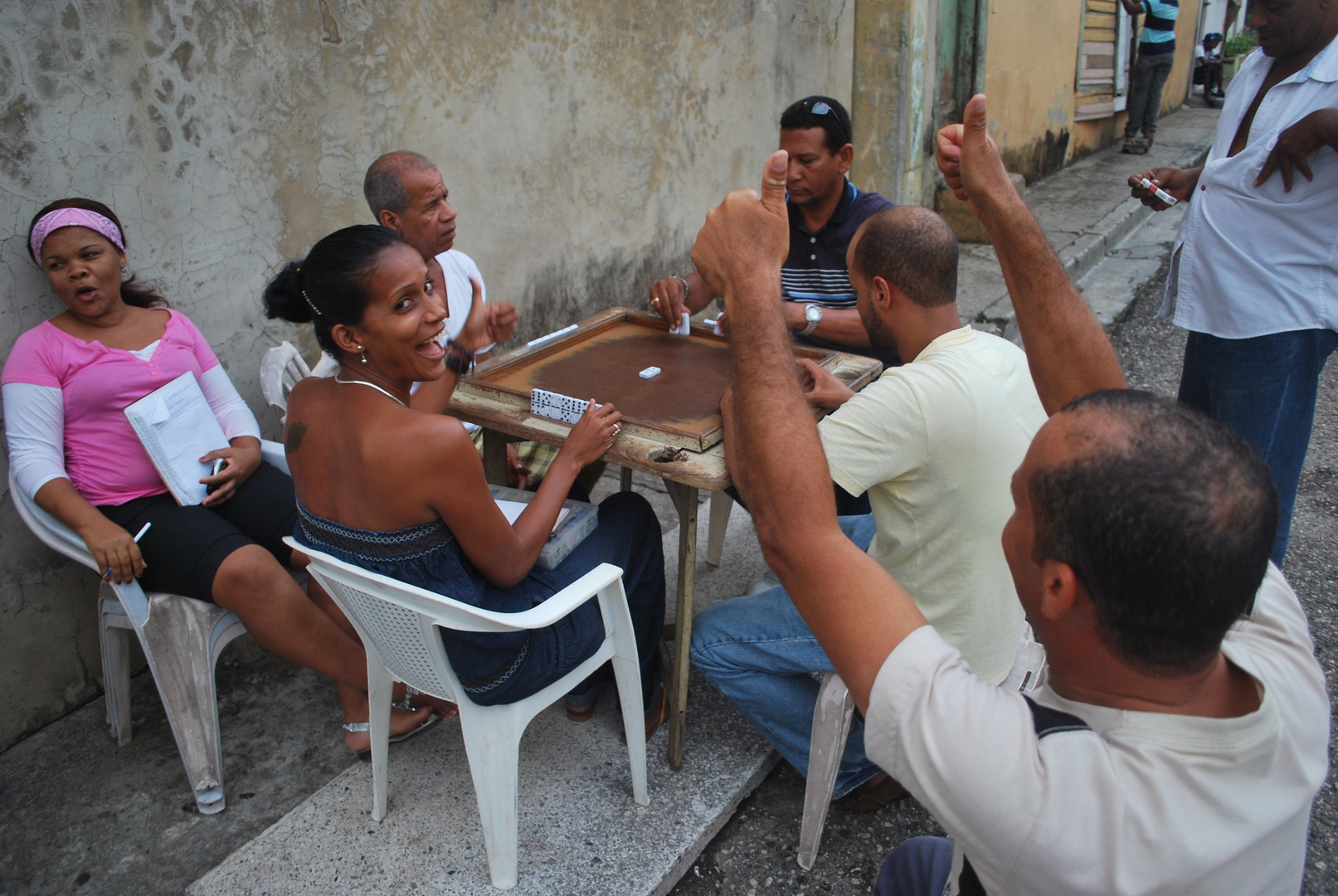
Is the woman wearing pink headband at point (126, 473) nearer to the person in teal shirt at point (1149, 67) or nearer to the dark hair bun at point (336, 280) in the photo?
the dark hair bun at point (336, 280)

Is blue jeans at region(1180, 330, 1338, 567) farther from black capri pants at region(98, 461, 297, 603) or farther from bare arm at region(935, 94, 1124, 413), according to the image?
black capri pants at region(98, 461, 297, 603)

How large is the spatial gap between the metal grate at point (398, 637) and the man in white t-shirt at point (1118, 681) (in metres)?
1.00

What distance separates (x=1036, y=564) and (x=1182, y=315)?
2.26 meters

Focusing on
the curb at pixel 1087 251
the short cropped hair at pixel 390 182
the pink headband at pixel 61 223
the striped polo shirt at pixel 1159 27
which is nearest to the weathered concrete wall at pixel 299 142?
the pink headband at pixel 61 223

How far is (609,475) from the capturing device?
421 cm

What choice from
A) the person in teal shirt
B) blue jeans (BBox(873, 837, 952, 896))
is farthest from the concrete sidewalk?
blue jeans (BBox(873, 837, 952, 896))

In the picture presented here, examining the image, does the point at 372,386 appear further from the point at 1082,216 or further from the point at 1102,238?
the point at 1082,216

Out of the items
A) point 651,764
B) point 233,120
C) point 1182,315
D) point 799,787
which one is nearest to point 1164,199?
point 1182,315

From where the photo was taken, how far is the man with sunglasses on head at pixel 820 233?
3143mm

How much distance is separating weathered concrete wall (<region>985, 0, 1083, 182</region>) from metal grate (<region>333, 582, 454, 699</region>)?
7.76m

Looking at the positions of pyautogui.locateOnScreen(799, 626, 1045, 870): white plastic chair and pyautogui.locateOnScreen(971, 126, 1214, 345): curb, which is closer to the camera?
pyautogui.locateOnScreen(799, 626, 1045, 870): white plastic chair

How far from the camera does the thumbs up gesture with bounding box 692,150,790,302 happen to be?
1.33 m

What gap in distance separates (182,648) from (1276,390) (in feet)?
10.4

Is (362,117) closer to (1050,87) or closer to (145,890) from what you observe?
(145,890)
